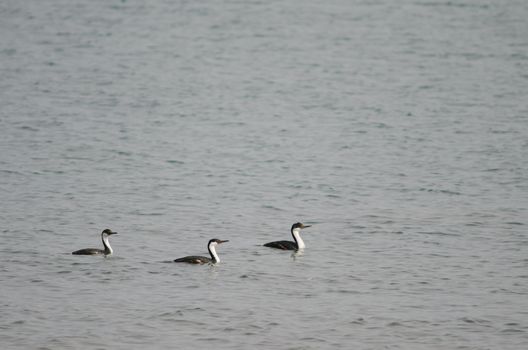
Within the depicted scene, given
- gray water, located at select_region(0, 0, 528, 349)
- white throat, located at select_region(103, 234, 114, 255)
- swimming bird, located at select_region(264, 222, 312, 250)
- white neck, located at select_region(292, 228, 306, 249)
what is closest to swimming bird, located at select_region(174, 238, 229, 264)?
gray water, located at select_region(0, 0, 528, 349)

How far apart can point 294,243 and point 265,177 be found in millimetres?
10060

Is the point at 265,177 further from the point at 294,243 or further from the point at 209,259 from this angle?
the point at 209,259

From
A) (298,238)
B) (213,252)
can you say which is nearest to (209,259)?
(213,252)

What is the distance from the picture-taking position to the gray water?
21203mm

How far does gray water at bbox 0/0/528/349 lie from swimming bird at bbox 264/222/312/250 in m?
0.25

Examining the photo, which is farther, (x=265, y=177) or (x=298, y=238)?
(x=265, y=177)

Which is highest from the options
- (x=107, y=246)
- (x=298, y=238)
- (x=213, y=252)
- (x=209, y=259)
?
(x=107, y=246)

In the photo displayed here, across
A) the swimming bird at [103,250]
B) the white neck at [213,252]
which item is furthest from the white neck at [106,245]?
the white neck at [213,252]

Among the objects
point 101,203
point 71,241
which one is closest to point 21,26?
point 101,203

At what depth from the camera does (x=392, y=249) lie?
87.6 feet

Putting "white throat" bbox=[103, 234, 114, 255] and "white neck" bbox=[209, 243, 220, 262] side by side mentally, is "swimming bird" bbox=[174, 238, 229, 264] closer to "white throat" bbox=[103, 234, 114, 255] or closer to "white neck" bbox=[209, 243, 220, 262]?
"white neck" bbox=[209, 243, 220, 262]

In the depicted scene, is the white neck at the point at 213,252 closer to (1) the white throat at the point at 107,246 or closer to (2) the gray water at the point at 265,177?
(2) the gray water at the point at 265,177

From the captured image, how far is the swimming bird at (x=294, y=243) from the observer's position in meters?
26.4

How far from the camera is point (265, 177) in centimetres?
3650
